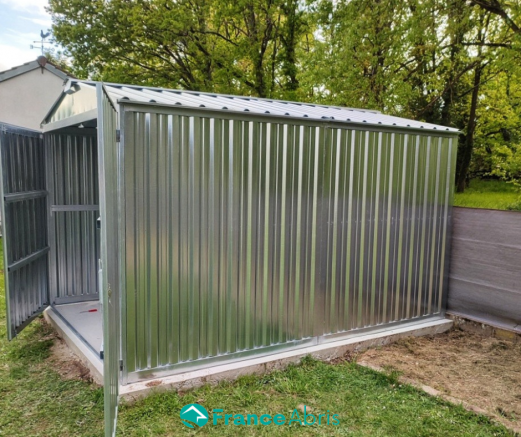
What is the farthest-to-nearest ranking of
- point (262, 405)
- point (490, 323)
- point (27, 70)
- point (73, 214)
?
point (27, 70), point (73, 214), point (490, 323), point (262, 405)

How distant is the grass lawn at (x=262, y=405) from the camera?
112 inches

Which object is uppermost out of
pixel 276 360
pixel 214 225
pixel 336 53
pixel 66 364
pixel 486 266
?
pixel 336 53

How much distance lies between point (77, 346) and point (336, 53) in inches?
357

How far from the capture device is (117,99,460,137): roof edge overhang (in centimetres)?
298

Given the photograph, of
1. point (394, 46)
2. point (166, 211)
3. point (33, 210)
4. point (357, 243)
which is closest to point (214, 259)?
point (166, 211)

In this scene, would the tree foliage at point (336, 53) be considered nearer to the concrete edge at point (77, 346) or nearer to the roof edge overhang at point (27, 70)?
the roof edge overhang at point (27, 70)

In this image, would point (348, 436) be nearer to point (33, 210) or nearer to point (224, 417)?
point (224, 417)

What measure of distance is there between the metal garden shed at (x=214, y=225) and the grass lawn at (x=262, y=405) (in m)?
0.30

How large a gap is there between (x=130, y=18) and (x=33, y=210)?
1222cm

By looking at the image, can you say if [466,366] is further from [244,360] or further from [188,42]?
[188,42]

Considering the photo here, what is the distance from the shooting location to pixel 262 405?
3.13 meters

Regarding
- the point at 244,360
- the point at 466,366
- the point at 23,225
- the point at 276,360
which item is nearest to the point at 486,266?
the point at 466,366

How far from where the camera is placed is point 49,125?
4.39 meters

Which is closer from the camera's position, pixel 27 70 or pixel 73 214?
pixel 73 214
